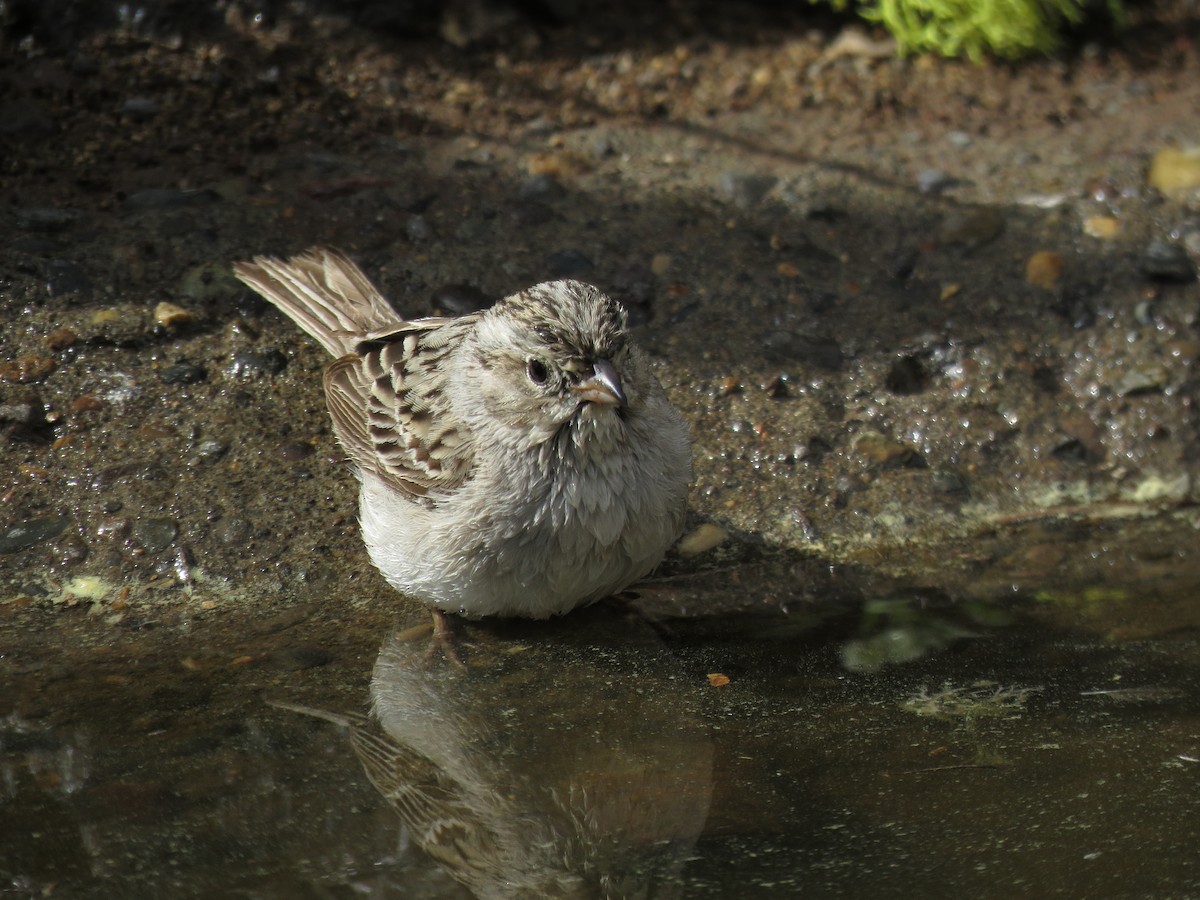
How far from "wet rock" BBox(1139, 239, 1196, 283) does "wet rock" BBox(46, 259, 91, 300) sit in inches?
164

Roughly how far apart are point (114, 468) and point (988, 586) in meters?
2.93

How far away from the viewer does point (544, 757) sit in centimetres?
355

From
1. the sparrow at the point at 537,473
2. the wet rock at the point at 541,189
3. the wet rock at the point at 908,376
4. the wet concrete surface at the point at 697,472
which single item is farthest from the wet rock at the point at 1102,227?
the sparrow at the point at 537,473

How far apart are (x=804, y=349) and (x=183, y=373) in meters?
2.32

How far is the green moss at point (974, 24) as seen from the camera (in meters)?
7.12

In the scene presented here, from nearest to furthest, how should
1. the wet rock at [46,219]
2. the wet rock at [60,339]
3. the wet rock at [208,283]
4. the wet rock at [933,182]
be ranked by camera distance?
the wet rock at [60,339] → the wet rock at [208,283] → the wet rock at [46,219] → the wet rock at [933,182]

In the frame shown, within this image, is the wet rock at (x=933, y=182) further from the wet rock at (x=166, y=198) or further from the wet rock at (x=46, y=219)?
the wet rock at (x=46, y=219)

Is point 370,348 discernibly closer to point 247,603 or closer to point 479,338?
point 479,338

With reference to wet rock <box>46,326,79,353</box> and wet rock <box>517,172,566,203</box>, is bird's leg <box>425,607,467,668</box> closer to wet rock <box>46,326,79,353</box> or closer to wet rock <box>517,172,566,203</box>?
wet rock <box>46,326,79,353</box>

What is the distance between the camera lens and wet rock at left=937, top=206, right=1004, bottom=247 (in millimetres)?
5895

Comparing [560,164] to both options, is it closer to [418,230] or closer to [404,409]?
[418,230]

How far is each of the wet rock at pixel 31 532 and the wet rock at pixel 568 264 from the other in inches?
83.5

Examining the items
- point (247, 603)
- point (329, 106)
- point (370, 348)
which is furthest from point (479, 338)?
point (329, 106)

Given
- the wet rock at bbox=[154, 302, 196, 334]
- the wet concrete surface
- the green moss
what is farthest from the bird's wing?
the green moss
